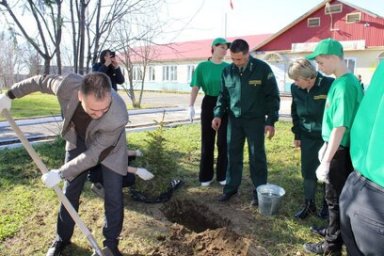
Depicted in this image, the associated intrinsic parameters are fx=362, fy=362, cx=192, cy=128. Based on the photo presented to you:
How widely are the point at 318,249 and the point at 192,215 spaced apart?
1.48 meters

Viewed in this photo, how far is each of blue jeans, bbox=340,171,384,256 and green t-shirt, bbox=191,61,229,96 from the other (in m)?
3.22

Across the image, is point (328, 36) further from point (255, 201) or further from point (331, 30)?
point (255, 201)

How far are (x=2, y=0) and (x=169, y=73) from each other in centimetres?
2898

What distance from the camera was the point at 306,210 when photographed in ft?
12.8

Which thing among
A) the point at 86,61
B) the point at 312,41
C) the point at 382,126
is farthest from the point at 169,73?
the point at 382,126

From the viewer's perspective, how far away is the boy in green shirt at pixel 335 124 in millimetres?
2674

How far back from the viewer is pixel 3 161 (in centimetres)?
557

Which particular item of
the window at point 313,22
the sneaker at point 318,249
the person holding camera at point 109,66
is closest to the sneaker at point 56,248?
the sneaker at point 318,249

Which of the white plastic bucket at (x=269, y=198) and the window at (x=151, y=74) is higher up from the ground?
the window at (x=151, y=74)

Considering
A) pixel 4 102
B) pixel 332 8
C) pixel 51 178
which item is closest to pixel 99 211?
pixel 51 178

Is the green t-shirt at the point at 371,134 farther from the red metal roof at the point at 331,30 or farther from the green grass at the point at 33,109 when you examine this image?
the red metal roof at the point at 331,30

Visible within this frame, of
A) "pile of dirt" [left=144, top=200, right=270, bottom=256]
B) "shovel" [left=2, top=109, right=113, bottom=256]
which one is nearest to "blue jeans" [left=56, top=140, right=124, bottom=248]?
"shovel" [left=2, top=109, right=113, bottom=256]

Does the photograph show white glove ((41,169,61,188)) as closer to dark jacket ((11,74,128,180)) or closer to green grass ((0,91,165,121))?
dark jacket ((11,74,128,180))

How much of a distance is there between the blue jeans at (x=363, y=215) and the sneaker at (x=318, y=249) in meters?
1.83
